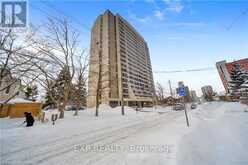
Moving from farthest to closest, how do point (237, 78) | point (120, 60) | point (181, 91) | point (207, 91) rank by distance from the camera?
1. point (207, 91)
2. point (120, 60)
3. point (237, 78)
4. point (181, 91)

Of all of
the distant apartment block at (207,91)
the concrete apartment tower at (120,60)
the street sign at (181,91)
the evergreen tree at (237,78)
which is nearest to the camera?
the street sign at (181,91)

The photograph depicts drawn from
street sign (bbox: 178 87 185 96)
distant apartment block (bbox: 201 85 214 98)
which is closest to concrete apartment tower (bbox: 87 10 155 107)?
distant apartment block (bbox: 201 85 214 98)

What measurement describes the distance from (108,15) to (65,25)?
6333 centimetres

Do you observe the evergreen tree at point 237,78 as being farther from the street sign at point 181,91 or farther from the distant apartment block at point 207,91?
the distant apartment block at point 207,91

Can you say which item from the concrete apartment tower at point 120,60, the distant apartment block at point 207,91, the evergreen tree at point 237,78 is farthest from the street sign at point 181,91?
the distant apartment block at point 207,91

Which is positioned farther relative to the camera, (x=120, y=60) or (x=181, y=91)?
(x=120, y=60)

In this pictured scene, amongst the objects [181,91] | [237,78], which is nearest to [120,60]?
[237,78]

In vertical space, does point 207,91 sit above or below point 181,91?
above

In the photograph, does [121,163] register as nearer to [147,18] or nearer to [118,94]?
[147,18]

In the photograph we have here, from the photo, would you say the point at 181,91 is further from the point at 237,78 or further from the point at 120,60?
the point at 120,60

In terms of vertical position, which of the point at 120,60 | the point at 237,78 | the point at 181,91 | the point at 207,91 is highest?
the point at 120,60

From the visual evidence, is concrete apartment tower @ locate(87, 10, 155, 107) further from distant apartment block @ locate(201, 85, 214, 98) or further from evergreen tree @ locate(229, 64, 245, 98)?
distant apartment block @ locate(201, 85, 214, 98)

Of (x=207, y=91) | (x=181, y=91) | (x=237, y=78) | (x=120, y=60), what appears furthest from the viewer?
(x=207, y=91)

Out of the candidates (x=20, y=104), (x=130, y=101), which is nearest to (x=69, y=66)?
(x=20, y=104)
